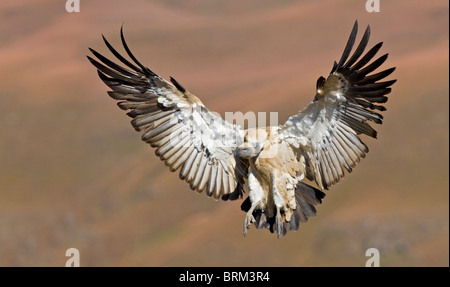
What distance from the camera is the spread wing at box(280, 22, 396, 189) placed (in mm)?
8055

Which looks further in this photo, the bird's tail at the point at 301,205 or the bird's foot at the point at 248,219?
the bird's tail at the point at 301,205

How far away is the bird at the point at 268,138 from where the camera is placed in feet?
26.9

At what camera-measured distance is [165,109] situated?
9055 mm

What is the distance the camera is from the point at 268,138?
334 inches

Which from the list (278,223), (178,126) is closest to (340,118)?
(278,223)

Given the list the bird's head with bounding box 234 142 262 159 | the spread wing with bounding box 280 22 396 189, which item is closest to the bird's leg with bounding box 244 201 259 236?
the bird's head with bounding box 234 142 262 159

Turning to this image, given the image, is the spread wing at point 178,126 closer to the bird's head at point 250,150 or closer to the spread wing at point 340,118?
the bird's head at point 250,150

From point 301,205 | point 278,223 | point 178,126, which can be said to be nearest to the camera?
point 278,223

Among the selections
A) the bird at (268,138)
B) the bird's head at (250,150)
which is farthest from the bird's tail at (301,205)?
the bird's head at (250,150)

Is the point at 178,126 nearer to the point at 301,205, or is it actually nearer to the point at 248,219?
the point at 248,219

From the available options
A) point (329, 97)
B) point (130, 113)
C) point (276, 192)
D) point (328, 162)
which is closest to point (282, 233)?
point (276, 192)

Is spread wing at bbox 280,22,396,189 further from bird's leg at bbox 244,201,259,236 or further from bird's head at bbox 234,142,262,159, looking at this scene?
bird's leg at bbox 244,201,259,236

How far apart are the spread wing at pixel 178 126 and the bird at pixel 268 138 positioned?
0.04 ft

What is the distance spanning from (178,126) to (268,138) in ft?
4.28
